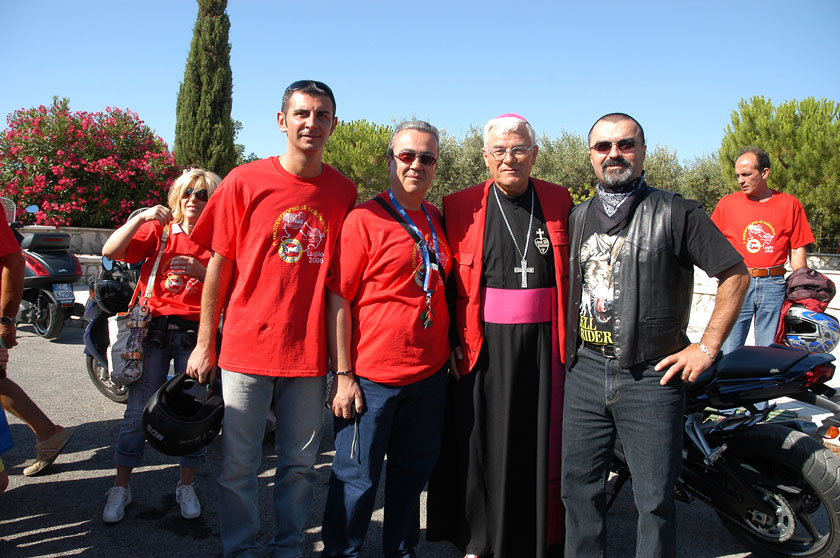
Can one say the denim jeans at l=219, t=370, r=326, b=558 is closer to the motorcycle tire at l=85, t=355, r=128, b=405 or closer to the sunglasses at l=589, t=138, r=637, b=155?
the sunglasses at l=589, t=138, r=637, b=155

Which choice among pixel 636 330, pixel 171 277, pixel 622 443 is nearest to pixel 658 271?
pixel 636 330

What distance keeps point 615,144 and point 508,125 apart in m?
0.50

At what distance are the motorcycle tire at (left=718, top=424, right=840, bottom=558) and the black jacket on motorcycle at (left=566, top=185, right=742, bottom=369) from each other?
31.9 inches

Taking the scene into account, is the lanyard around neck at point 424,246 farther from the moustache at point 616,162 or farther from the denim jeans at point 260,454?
the moustache at point 616,162

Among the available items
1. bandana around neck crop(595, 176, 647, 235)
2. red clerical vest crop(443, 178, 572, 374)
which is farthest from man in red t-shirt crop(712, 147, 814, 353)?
bandana around neck crop(595, 176, 647, 235)

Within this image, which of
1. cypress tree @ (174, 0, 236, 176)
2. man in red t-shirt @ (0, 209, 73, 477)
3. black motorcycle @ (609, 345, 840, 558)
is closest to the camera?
black motorcycle @ (609, 345, 840, 558)

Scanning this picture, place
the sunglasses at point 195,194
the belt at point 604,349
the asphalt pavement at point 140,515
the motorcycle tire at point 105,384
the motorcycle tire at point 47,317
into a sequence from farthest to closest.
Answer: the motorcycle tire at point 47,317
the motorcycle tire at point 105,384
the sunglasses at point 195,194
the asphalt pavement at point 140,515
the belt at point 604,349

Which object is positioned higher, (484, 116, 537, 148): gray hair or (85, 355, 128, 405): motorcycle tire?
(484, 116, 537, 148): gray hair

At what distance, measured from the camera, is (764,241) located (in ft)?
15.0

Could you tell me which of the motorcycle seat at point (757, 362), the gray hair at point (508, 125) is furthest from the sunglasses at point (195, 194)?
the motorcycle seat at point (757, 362)

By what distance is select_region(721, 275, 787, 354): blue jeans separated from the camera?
452cm

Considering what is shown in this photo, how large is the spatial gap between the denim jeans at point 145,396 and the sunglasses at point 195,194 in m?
0.76

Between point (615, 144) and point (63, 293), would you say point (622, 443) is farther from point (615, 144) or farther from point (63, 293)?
point (63, 293)

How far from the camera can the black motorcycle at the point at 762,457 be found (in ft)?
8.35
